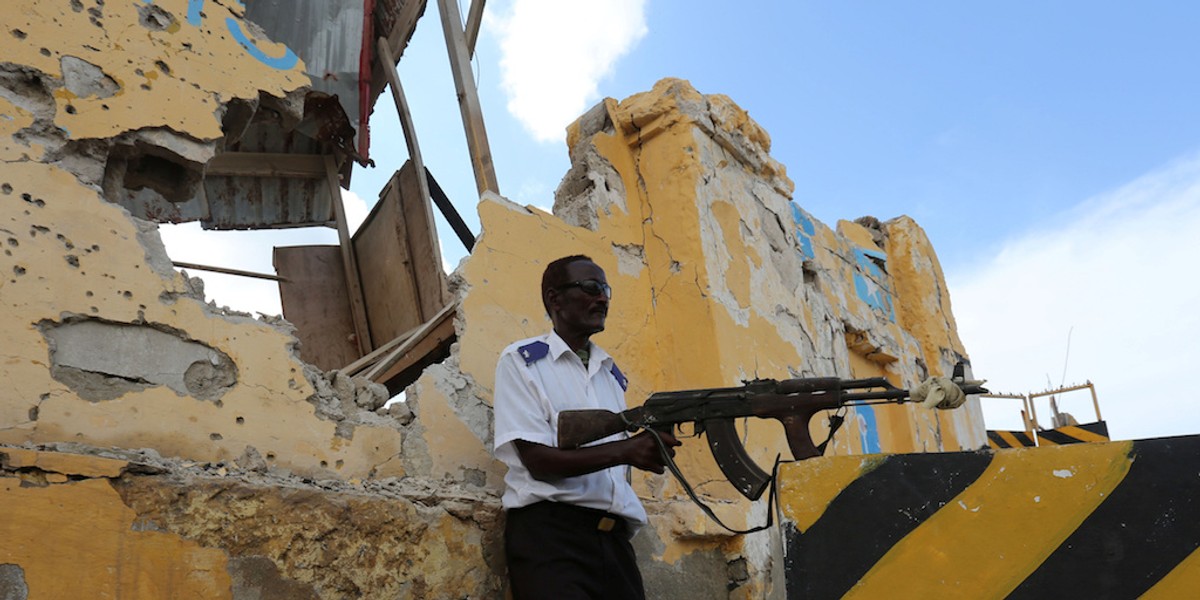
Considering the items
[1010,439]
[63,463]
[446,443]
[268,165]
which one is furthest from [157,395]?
[1010,439]

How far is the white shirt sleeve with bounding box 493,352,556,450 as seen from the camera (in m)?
2.25

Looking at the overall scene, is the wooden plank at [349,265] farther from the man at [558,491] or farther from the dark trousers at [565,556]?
the dark trousers at [565,556]

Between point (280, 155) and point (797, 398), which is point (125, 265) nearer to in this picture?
point (797, 398)

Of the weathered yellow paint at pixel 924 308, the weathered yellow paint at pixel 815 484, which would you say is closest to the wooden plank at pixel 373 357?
the weathered yellow paint at pixel 815 484

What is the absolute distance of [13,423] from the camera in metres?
1.90

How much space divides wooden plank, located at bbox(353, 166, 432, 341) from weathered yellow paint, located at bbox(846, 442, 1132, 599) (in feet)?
12.6

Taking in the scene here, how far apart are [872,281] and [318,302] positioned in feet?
11.3

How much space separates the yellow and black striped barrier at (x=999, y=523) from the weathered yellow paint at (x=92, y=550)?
3.97 ft

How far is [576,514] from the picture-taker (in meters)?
2.26

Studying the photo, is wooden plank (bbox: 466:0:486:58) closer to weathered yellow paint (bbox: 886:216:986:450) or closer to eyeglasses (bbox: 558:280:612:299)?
eyeglasses (bbox: 558:280:612:299)

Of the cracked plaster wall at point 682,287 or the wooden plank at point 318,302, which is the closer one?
the cracked plaster wall at point 682,287

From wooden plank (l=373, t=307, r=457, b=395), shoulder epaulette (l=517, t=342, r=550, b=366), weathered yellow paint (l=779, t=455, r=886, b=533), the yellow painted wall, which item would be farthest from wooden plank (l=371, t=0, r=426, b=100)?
weathered yellow paint (l=779, t=455, r=886, b=533)

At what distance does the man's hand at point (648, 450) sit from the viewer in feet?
7.33

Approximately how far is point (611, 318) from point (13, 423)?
6.47 feet
